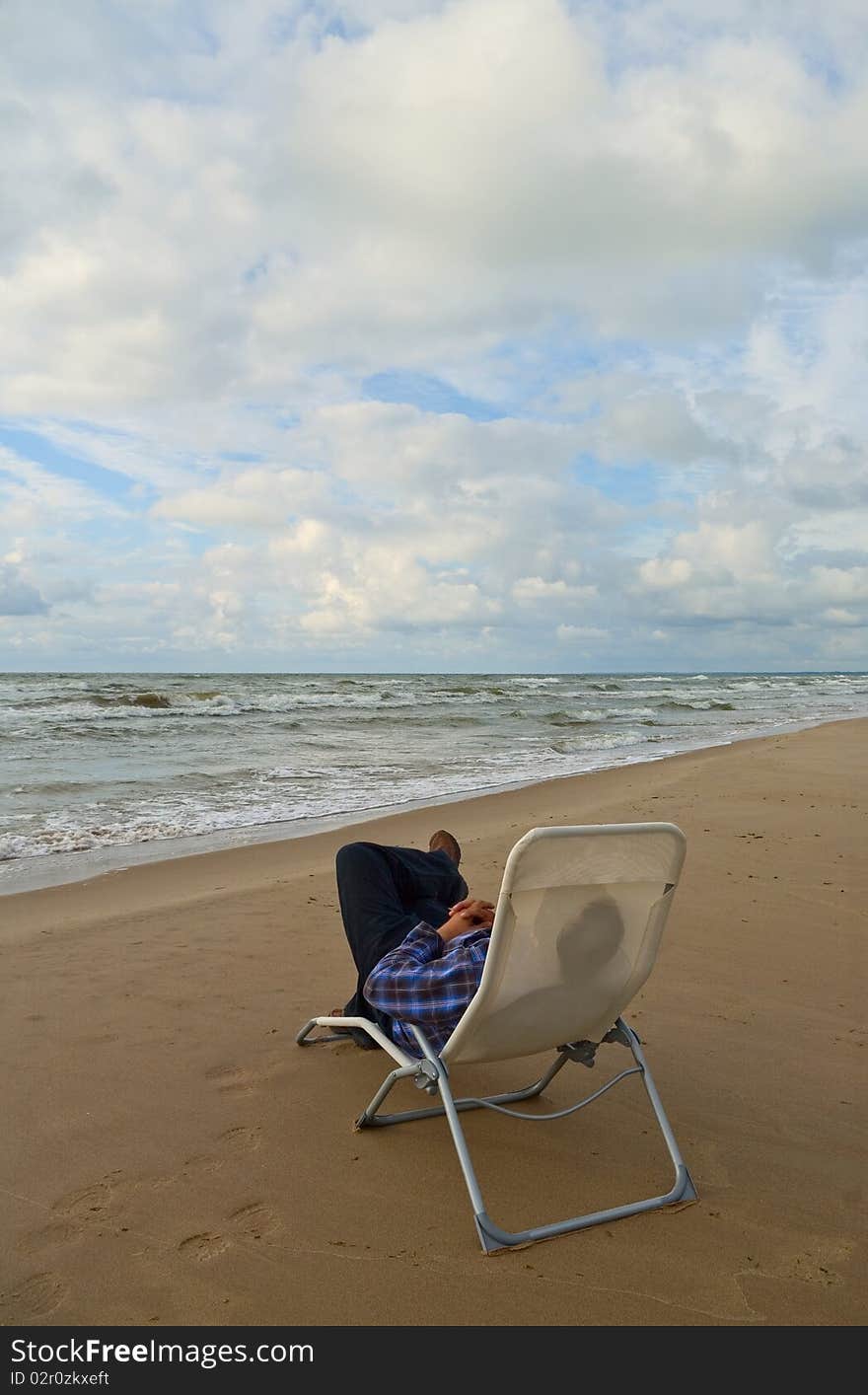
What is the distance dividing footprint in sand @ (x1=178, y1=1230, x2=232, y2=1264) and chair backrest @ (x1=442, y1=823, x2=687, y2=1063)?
0.84 metres

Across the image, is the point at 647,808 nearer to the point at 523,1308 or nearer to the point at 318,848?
the point at 318,848

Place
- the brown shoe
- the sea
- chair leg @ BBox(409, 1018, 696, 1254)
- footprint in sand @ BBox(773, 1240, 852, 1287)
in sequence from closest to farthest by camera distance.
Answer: footprint in sand @ BBox(773, 1240, 852, 1287)
chair leg @ BBox(409, 1018, 696, 1254)
the brown shoe
the sea

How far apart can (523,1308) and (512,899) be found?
1.06 m

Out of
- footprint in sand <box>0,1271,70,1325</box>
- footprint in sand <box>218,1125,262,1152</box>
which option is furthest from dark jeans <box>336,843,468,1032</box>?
footprint in sand <box>0,1271,70,1325</box>

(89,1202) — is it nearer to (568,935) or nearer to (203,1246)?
(203,1246)

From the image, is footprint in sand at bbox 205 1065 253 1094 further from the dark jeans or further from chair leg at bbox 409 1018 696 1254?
chair leg at bbox 409 1018 696 1254

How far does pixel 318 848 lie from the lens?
29.3 feet

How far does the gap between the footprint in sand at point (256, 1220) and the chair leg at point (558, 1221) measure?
23.5 inches

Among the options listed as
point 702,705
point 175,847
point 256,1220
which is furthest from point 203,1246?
point 702,705

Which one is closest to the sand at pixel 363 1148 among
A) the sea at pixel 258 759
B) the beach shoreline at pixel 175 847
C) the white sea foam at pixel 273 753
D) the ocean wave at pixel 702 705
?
the beach shoreline at pixel 175 847

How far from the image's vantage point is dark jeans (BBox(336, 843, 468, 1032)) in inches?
140

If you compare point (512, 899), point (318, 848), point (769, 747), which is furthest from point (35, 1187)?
point (769, 747)

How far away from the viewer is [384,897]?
145 inches

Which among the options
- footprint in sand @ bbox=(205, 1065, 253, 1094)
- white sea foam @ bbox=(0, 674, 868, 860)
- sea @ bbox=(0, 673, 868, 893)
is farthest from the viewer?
white sea foam @ bbox=(0, 674, 868, 860)
